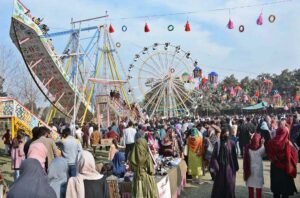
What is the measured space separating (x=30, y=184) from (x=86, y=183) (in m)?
1.11

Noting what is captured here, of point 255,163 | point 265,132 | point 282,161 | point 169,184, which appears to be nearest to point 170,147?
point 169,184

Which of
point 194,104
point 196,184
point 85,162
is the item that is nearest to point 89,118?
point 194,104

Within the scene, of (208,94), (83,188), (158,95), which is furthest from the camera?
(208,94)

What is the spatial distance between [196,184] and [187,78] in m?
23.7

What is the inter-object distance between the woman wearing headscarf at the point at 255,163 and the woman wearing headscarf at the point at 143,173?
2125mm

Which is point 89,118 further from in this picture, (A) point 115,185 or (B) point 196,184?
A: (A) point 115,185

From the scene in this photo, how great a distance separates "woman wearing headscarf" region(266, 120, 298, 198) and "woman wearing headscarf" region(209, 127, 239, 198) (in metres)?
0.68

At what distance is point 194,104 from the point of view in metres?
36.3

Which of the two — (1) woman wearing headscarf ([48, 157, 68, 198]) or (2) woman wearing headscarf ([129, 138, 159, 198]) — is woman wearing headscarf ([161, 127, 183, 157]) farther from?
(1) woman wearing headscarf ([48, 157, 68, 198])

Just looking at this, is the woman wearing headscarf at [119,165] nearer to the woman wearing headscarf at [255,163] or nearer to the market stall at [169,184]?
the market stall at [169,184]

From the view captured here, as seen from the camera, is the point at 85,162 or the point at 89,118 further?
the point at 89,118

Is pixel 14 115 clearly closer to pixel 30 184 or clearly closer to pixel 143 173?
pixel 143 173

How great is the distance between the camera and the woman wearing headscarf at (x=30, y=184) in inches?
138

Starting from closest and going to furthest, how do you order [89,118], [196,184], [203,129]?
[196,184] < [203,129] < [89,118]
